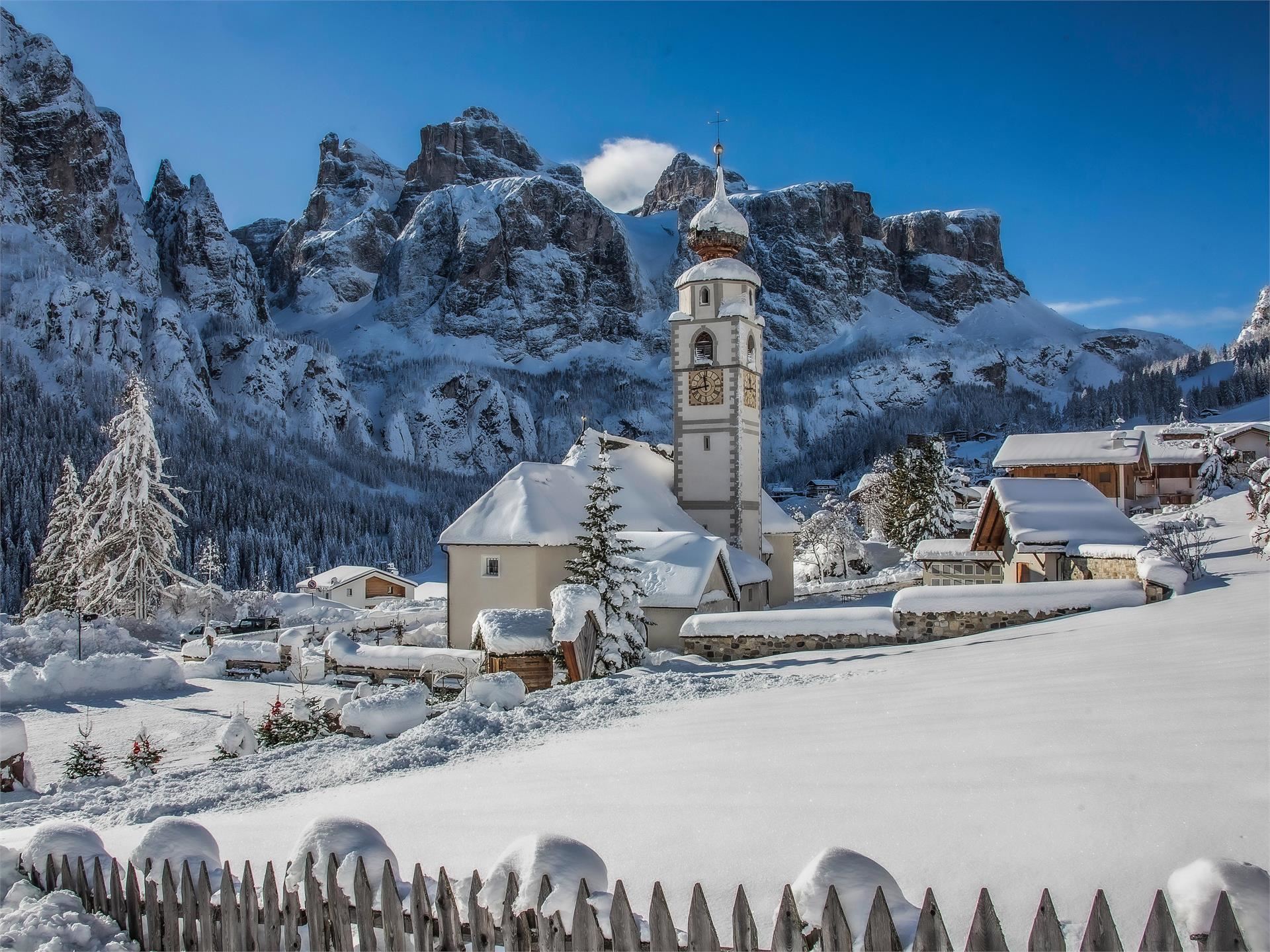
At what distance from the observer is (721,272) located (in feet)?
106

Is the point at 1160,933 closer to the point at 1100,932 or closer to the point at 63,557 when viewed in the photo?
the point at 1100,932

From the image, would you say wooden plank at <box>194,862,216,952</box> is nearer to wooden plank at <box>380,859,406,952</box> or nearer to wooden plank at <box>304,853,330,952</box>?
wooden plank at <box>304,853,330,952</box>

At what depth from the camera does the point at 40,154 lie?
163 m

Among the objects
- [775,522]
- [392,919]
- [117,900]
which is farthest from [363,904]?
[775,522]

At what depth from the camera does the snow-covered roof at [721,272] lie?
32438mm

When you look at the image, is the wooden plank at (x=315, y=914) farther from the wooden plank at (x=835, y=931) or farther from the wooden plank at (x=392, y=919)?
the wooden plank at (x=835, y=931)

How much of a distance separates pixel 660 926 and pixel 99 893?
3.43 m

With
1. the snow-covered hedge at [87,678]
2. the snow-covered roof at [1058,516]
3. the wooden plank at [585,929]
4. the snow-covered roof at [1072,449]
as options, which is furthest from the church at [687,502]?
the wooden plank at [585,929]

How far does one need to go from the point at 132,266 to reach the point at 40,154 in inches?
998

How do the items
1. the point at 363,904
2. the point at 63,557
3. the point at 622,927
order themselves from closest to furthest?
the point at 622,927
the point at 363,904
the point at 63,557

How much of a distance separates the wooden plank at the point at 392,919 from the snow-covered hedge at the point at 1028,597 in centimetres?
1113

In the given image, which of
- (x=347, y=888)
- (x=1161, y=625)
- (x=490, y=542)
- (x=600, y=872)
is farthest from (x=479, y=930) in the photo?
(x=490, y=542)

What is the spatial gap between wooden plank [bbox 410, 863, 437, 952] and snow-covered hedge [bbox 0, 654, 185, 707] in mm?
17865

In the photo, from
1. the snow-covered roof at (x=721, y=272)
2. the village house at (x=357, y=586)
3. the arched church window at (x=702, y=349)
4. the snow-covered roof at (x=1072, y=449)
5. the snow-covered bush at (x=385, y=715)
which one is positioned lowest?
the village house at (x=357, y=586)
